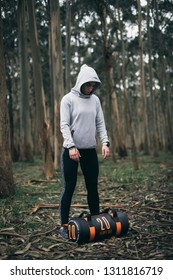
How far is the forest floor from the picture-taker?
139 inches

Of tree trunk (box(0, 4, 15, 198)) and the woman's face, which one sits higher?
the woman's face

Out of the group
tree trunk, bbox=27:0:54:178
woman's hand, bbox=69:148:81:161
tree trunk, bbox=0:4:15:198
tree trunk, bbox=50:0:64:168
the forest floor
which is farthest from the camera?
tree trunk, bbox=50:0:64:168

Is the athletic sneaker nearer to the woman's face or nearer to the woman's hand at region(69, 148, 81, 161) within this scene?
the woman's hand at region(69, 148, 81, 161)

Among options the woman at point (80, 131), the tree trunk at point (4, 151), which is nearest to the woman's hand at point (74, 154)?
the woman at point (80, 131)

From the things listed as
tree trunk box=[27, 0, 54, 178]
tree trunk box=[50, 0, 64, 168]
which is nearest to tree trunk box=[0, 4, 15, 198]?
tree trunk box=[27, 0, 54, 178]

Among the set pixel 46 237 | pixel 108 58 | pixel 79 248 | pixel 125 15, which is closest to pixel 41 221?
pixel 46 237

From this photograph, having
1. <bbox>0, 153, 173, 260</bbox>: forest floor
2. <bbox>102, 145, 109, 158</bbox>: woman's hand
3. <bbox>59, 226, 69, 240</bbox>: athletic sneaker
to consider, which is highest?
<bbox>102, 145, 109, 158</bbox>: woman's hand

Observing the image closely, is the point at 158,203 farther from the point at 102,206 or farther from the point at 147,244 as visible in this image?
the point at 147,244

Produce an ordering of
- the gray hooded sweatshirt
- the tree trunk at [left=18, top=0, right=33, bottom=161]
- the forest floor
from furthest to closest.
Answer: the tree trunk at [left=18, top=0, right=33, bottom=161]
the gray hooded sweatshirt
the forest floor

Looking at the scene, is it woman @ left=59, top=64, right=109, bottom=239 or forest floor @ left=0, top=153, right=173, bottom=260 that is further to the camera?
woman @ left=59, top=64, right=109, bottom=239

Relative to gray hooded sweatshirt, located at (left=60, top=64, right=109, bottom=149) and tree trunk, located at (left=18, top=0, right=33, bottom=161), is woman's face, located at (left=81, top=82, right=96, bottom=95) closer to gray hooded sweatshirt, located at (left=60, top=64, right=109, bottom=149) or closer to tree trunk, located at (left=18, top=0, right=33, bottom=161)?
gray hooded sweatshirt, located at (left=60, top=64, right=109, bottom=149)

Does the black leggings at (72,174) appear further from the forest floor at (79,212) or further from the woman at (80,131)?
the forest floor at (79,212)

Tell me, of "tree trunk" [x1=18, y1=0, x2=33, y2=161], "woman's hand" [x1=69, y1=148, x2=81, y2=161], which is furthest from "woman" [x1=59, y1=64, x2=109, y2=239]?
"tree trunk" [x1=18, y1=0, x2=33, y2=161]
